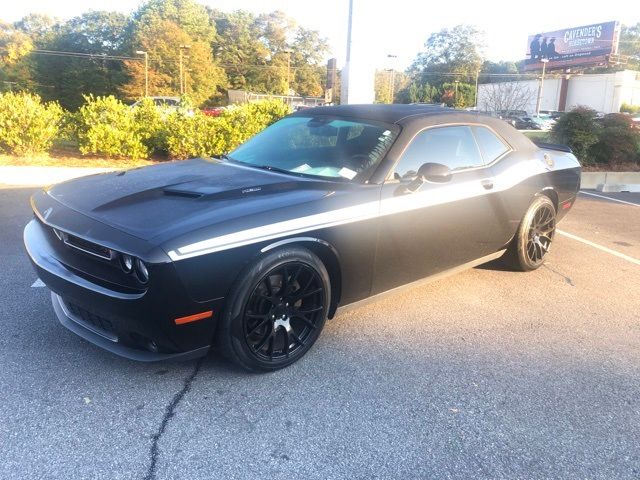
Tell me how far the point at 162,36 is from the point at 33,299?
190 ft

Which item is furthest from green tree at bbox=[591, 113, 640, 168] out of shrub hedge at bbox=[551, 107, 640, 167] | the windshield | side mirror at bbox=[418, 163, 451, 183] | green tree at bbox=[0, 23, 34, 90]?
green tree at bbox=[0, 23, 34, 90]

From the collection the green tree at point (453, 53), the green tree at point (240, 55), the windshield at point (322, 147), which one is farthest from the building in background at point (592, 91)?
the windshield at point (322, 147)

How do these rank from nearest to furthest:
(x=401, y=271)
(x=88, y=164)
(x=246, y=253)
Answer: (x=246, y=253), (x=401, y=271), (x=88, y=164)

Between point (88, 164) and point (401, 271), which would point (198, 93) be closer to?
point (88, 164)

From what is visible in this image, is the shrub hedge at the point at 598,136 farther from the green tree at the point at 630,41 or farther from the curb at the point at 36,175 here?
the green tree at the point at 630,41

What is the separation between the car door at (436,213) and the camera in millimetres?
3510

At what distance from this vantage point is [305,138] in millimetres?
4109

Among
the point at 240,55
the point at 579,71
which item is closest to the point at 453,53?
the point at 579,71

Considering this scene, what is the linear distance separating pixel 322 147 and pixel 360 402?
1.90 meters

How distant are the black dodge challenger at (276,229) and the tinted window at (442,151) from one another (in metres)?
0.01

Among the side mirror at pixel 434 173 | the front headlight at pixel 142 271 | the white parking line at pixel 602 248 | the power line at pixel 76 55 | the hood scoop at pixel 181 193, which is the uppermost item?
the power line at pixel 76 55

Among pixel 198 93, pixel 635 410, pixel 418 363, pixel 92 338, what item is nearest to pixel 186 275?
pixel 92 338

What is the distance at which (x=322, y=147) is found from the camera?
3910 millimetres

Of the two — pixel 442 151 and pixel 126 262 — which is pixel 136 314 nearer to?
pixel 126 262
